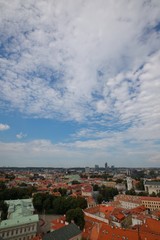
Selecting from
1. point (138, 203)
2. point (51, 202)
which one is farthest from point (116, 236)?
point (138, 203)

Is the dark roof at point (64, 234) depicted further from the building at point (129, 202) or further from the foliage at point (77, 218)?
the building at point (129, 202)

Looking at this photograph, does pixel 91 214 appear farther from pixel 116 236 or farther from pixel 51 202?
pixel 116 236

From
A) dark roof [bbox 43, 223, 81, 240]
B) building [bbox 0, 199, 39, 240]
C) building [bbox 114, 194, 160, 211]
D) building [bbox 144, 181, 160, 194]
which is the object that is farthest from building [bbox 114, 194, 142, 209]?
dark roof [bbox 43, 223, 81, 240]

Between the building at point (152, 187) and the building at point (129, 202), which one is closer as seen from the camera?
the building at point (129, 202)

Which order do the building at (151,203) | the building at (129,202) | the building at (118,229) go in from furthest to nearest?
the building at (151,203) → the building at (129,202) → the building at (118,229)

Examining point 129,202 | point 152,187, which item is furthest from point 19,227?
point 152,187

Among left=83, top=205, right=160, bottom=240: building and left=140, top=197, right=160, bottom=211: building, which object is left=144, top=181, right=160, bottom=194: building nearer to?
left=140, top=197, right=160, bottom=211: building

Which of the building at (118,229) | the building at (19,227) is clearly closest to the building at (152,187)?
the building at (118,229)

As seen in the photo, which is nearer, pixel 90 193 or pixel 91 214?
pixel 91 214
